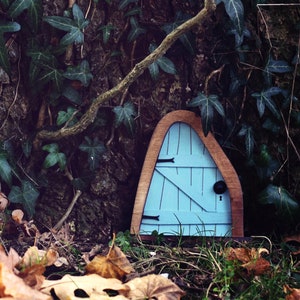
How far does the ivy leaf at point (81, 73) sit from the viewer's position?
2.03m

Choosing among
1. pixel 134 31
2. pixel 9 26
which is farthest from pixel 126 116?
pixel 9 26

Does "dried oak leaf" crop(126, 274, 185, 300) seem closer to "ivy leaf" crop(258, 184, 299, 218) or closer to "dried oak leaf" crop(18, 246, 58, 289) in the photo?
"dried oak leaf" crop(18, 246, 58, 289)

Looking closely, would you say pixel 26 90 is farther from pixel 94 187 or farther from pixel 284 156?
pixel 284 156

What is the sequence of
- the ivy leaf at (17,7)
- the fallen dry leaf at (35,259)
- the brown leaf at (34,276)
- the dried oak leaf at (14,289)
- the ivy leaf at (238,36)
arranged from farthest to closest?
1. the ivy leaf at (238,36)
2. the ivy leaf at (17,7)
3. the fallen dry leaf at (35,259)
4. the brown leaf at (34,276)
5. the dried oak leaf at (14,289)

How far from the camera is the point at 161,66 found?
2.11m

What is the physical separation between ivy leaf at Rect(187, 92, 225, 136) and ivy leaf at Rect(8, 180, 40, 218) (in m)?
0.70

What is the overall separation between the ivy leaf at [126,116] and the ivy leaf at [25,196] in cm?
41

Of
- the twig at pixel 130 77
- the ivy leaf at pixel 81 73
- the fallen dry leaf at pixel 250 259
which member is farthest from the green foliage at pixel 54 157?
the fallen dry leaf at pixel 250 259

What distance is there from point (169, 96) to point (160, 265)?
2.51 ft

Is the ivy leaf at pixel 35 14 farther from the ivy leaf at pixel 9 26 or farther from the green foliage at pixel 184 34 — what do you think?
the green foliage at pixel 184 34

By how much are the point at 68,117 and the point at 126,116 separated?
0.74 feet

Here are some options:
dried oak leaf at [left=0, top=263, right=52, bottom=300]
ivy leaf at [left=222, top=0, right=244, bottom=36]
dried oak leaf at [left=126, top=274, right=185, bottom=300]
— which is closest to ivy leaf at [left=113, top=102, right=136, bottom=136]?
ivy leaf at [left=222, top=0, right=244, bottom=36]

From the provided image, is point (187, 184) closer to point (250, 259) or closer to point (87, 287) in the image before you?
point (250, 259)

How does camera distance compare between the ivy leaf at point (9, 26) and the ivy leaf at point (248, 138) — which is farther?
the ivy leaf at point (248, 138)
